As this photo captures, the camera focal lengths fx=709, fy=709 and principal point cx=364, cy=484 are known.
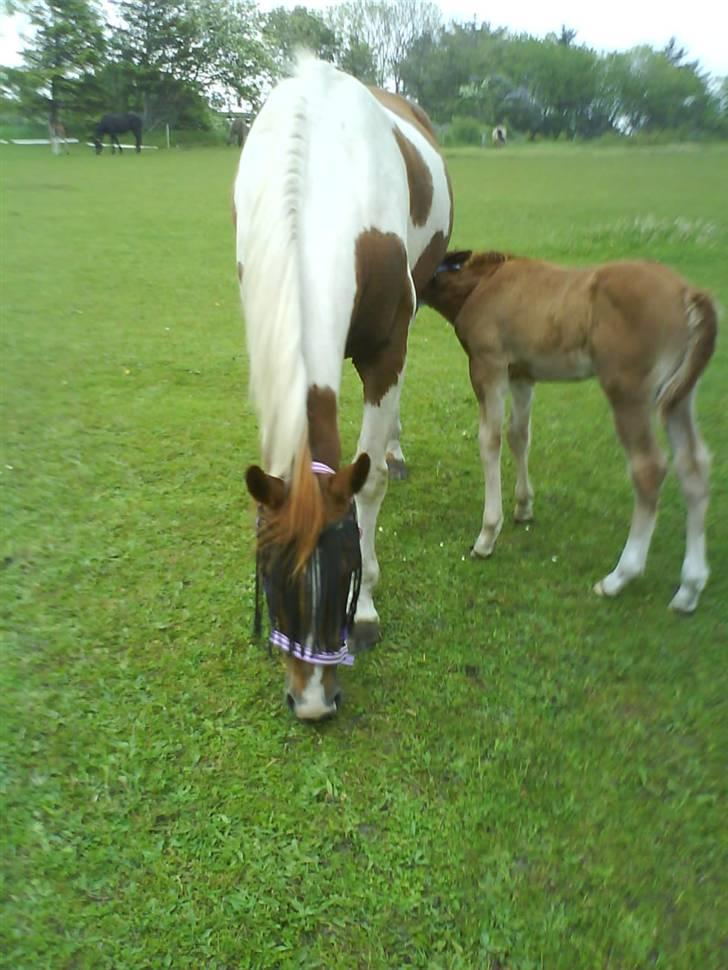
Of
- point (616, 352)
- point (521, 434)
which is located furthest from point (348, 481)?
point (521, 434)

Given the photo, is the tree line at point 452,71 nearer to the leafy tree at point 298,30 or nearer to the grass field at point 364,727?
the leafy tree at point 298,30

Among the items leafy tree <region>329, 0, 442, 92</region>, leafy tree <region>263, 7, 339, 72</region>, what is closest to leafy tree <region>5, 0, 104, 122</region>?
leafy tree <region>263, 7, 339, 72</region>

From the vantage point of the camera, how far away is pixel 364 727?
7.74 feet

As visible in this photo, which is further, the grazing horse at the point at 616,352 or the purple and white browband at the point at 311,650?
the grazing horse at the point at 616,352

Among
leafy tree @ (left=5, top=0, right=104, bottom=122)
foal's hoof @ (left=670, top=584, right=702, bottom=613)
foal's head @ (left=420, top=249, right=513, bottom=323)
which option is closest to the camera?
foal's hoof @ (left=670, top=584, right=702, bottom=613)

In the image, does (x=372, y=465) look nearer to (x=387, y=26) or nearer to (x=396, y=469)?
(x=396, y=469)

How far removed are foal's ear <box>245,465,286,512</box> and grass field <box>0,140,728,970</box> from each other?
90 cm

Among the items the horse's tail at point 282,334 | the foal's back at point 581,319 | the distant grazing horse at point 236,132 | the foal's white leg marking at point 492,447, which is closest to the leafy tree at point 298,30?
the distant grazing horse at point 236,132

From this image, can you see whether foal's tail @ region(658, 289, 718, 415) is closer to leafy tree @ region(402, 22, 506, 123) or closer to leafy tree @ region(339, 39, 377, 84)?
leafy tree @ region(339, 39, 377, 84)

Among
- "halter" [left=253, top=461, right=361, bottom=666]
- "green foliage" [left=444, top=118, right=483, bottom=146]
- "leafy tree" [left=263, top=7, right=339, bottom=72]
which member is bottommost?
"halter" [left=253, top=461, right=361, bottom=666]

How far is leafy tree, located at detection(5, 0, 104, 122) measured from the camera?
30094mm

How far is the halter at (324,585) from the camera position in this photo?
1.85 m

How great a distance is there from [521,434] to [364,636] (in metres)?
1.40

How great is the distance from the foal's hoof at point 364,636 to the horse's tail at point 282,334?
1.00 metres
